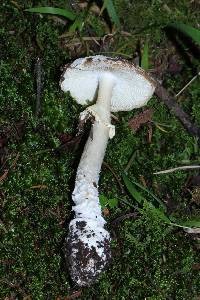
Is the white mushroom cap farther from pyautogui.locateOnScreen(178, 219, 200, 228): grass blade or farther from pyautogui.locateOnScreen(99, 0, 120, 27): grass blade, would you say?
pyautogui.locateOnScreen(178, 219, 200, 228): grass blade

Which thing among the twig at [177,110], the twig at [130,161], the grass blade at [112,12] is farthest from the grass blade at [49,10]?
the twig at [130,161]

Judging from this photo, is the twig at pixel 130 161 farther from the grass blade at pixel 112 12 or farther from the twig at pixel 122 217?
the grass blade at pixel 112 12

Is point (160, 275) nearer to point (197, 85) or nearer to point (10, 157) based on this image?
point (10, 157)

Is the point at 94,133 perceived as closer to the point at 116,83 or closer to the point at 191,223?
the point at 116,83

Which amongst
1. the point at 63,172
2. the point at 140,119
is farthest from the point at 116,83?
the point at 63,172

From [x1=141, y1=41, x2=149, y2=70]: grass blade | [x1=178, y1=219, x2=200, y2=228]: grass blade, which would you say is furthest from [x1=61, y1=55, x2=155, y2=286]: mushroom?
[x1=178, y1=219, x2=200, y2=228]: grass blade
